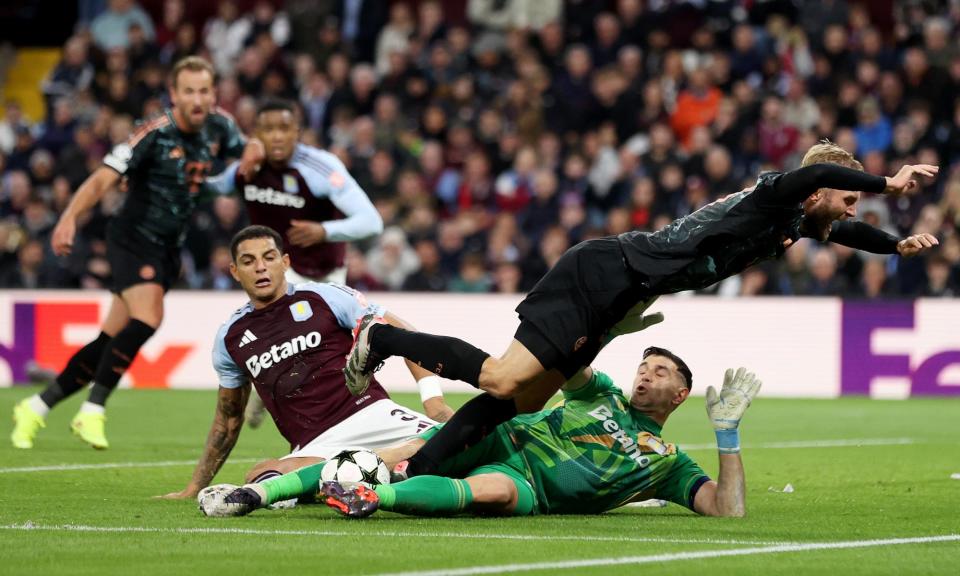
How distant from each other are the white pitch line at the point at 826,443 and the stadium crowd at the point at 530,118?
17.3 ft

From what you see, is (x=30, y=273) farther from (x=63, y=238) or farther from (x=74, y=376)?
(x=63, y=238)

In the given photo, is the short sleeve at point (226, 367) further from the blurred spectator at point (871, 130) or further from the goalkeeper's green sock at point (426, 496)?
the blurred spectator at point (871, 130)

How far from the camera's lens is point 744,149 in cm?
1970

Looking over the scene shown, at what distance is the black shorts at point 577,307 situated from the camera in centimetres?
728

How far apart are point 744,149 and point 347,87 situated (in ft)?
17.8

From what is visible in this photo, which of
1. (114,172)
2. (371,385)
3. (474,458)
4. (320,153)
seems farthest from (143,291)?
(474,458)

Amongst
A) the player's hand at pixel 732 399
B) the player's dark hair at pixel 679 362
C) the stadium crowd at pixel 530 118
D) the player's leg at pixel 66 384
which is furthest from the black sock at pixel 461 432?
the stadium crowd at pixel 530 118

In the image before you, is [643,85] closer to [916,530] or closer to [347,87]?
[347,87]

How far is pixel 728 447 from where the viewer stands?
24.4 feet

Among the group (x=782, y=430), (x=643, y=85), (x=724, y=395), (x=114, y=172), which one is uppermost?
(x=643, y=85)

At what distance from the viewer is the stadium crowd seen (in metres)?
18.7

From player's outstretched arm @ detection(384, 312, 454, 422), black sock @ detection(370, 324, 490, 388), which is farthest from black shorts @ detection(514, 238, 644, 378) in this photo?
player's outstretched arm @ detection(384, 312, 454, 422)

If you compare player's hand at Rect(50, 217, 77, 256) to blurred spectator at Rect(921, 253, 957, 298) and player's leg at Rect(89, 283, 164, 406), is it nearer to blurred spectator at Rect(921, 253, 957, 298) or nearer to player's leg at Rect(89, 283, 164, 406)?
player's leg at Rect(89, 283, 164, 406)

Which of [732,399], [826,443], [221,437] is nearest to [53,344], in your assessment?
[826,443]
